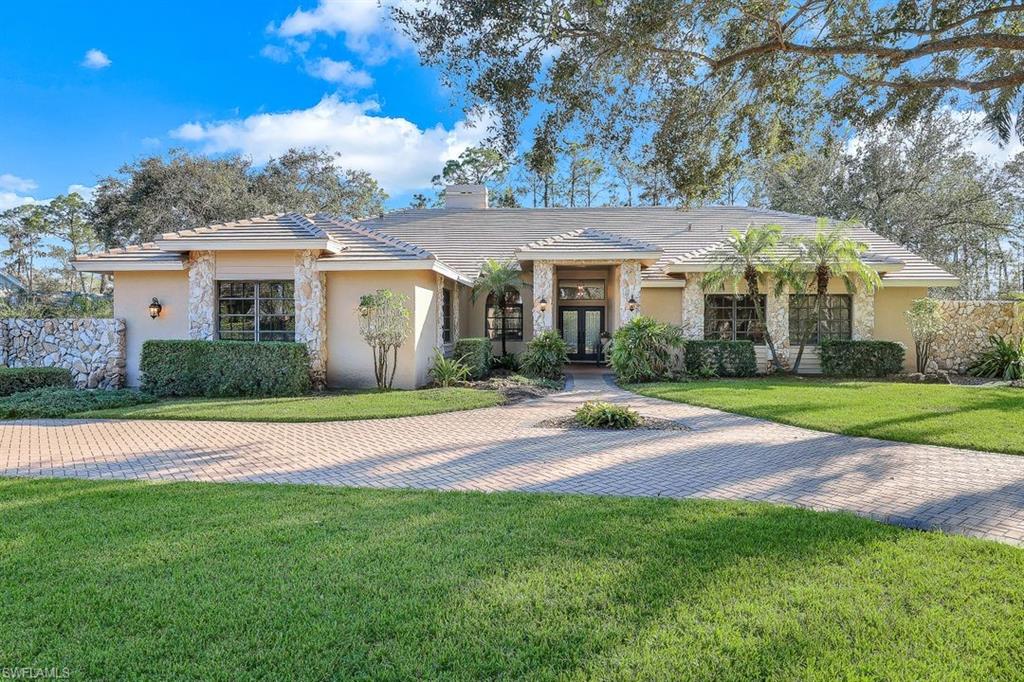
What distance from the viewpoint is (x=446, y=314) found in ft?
56.9

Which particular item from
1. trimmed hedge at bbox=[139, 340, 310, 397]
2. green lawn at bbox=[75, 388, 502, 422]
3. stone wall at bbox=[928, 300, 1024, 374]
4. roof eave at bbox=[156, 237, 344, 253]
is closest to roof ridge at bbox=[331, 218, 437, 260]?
roof eave at bbox=[156, 237, 344, 253]

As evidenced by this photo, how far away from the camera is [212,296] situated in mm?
13656

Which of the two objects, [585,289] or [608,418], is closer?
[608,418]

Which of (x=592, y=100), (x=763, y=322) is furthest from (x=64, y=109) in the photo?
(x=763, y=322)

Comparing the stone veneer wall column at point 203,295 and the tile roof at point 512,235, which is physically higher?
the tile roof at point 512,235

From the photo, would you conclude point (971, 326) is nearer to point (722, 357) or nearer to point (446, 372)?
point (722, 357)

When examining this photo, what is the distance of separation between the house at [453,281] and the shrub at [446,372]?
373 millimetres

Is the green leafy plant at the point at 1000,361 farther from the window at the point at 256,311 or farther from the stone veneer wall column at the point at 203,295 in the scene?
the stone veneer wall column at the point at 203,295

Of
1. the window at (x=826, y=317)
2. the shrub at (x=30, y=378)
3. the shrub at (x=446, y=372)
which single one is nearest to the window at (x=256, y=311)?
the shrub at (x=30, y=378)

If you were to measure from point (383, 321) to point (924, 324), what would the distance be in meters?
15.9

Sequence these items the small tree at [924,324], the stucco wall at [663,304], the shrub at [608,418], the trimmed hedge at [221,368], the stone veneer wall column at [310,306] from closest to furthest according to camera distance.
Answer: the shrub at [608,418] → the trimmed hedge at [221,368] → the stone veneer wall column at [310,306] → the small tree at [924,324] → the stucco wall at [663,304]

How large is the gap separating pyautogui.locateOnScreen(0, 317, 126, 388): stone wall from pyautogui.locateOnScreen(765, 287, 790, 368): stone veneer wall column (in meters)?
19.4

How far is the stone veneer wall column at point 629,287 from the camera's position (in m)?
16.5

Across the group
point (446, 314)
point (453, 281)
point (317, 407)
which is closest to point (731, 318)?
point (453, 281)
